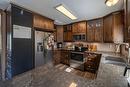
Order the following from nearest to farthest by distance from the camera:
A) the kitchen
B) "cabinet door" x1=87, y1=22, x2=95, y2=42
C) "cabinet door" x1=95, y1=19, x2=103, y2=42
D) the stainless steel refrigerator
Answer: the kitchen < the stainless steel refrigerator < "cabinet door" x1=95, y1=19, x2=103, y2=42 < "cabinet door" x1=87, y1=22, x2=95, y2=42

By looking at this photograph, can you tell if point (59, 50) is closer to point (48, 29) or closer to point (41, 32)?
point (48, 29)

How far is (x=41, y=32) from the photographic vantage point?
3984 mm

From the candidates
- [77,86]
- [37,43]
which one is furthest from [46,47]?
[77,86]

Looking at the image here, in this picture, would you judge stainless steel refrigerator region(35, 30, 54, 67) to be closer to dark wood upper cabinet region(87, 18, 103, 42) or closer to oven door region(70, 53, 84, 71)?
oven door region(70, 53, 84, 71)

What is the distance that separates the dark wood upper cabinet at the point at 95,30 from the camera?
4.45m

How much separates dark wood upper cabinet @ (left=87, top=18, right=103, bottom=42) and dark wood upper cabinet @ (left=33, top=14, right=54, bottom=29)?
5.84ft

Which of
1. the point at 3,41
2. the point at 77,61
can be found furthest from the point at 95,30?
the point at 3,41

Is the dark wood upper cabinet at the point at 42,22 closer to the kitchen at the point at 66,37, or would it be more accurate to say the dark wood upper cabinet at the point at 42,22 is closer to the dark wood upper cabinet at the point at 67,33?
the kitchen at the point at 66,37

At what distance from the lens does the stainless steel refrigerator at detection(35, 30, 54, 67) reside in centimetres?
374

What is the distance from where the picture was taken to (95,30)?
15.3 feet

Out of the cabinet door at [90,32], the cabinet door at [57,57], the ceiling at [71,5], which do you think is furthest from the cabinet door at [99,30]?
the cabinet door at [57,57]

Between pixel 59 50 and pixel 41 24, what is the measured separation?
216cm

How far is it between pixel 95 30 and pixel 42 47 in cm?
240

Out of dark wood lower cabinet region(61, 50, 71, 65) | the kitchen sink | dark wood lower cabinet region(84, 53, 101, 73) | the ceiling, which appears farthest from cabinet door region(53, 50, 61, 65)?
the kitchen sink
